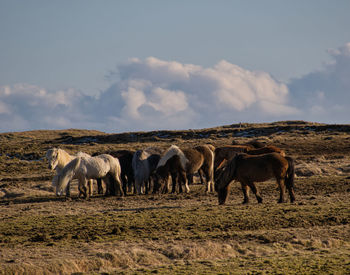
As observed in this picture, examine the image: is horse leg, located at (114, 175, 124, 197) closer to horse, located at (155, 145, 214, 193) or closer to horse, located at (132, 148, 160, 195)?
horse, located at (132, 148, 160, 195)

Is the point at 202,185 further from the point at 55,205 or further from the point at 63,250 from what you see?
the point at 63,250

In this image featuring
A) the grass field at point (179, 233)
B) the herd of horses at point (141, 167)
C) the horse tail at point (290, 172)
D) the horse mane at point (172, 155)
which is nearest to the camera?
the grass field at point (179, 233)

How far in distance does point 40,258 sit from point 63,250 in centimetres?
86

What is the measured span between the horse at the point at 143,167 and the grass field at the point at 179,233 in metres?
1.43

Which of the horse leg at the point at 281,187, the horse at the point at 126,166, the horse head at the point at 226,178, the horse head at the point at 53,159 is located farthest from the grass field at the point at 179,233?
the horse at the point at 126,166

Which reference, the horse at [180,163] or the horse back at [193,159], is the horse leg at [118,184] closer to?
the horse at [180,163]

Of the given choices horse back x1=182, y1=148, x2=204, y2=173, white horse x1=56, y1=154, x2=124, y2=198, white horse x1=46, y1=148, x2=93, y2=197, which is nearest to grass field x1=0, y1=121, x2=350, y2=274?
white horse x1=56, y1=154, x2=124, y2=198

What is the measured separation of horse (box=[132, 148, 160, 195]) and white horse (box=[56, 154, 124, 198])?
4.02 feet

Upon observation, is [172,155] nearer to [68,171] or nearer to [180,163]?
[180,163]

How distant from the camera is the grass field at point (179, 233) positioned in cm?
1059

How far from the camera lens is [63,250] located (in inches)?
→ 464

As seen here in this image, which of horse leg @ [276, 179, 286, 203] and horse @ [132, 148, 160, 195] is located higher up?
horse @ [132, 148, 160, 195]

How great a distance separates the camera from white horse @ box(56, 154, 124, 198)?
20641mm

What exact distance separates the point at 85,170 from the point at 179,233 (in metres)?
8.38
